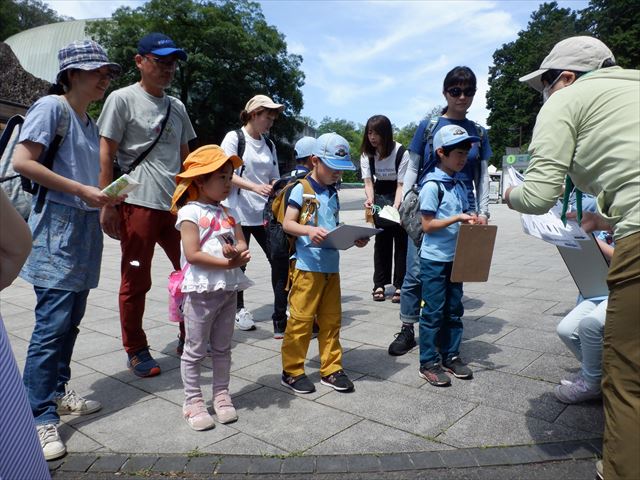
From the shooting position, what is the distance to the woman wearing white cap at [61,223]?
2861 mm

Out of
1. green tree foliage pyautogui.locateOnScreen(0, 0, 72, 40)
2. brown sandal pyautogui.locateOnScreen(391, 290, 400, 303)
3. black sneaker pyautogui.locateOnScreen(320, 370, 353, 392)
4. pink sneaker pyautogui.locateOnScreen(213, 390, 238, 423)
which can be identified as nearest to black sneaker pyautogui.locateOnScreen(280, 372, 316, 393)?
black sneaker pyautogui.locateOnScreen(320, 370, 353, 392)

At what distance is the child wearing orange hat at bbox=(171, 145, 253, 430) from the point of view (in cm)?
296

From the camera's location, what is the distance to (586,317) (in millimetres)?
2867

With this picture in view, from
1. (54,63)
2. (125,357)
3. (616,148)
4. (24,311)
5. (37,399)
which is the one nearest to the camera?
(616,148)

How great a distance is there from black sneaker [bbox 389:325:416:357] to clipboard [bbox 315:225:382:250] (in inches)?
45.7

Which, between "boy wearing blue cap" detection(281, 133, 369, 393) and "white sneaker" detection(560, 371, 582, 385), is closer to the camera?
"white sneaker" detection(560, 371, 582, 385)

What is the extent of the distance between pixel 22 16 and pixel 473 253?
72.0 metres

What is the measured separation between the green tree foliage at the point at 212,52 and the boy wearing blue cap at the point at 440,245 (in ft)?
102

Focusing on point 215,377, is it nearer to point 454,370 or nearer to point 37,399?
point 37,399

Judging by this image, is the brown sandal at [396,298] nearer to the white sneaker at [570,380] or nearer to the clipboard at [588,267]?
the white sneaker at [570,380]

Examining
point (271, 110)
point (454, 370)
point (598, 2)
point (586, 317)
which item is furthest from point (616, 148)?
point (598, 2)

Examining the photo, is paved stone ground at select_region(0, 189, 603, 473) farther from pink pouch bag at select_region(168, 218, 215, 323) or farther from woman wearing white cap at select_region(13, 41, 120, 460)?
pink pouch bag at select_region(168, 218, 215, 323)

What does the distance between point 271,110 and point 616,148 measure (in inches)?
125

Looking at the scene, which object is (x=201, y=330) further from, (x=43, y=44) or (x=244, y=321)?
(x=43, y=44)
